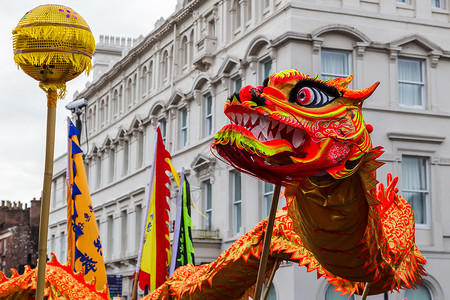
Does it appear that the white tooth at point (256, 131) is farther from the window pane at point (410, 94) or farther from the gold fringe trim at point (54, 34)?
the window pane at point (410, 94)

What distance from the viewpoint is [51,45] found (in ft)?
19.8

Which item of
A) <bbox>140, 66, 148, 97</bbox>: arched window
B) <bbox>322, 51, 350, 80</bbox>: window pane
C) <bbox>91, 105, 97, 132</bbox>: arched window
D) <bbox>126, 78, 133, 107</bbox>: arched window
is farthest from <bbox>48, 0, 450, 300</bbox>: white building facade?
<bbox>91, 105, 97, 132</bbox>: arched window

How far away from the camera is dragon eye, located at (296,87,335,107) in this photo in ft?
15.6

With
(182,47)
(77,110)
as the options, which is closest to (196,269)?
(77,110)

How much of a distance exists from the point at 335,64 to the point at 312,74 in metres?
1.24

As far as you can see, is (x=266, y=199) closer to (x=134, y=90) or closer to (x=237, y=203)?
(x=237, y=203)

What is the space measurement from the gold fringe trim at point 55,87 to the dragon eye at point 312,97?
2.18 meters

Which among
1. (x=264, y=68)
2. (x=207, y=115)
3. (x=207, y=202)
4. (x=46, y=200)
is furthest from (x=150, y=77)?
(x=46, y=200)

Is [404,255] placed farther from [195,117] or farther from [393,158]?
[195,117]

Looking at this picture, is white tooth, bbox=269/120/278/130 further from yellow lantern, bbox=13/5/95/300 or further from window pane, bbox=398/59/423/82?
window pane, bbox=398/59/423/82

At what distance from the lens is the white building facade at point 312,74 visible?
896 inches

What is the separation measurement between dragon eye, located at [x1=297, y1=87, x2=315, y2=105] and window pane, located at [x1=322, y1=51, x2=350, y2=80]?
18417mm

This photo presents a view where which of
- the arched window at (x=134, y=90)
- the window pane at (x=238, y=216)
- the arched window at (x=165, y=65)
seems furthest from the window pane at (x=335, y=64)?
the arched window at (x=134, y=90)

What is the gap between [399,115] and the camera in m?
23.4
